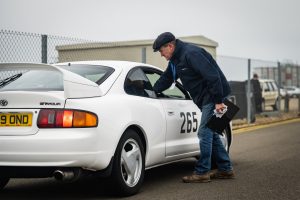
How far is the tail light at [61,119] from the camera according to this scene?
514cm

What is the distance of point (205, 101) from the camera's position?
679 centimetres

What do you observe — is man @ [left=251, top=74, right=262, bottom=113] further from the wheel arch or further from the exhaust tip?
the exhaust tip

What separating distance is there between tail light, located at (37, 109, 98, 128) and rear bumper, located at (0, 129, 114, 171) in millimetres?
48

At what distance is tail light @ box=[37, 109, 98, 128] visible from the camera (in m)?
5.14

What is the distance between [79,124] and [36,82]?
850mm

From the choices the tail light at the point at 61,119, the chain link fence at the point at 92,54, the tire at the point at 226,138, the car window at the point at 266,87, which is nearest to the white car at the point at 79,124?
the tail light at the point at 61,119

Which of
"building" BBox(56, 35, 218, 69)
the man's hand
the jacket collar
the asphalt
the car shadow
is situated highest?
"building" BBox(56, 35, 218, 69)

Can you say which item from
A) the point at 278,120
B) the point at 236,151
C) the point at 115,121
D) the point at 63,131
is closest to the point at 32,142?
the point at 63,131

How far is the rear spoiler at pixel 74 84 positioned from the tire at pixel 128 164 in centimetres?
57

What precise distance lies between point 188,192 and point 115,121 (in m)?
1.19

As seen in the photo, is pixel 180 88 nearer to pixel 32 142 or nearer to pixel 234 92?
pixel 32 142

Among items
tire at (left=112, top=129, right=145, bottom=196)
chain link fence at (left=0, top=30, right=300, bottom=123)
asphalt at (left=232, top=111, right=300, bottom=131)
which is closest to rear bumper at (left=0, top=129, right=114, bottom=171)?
tire at (left=112, top=129, right=145, bottom=196)

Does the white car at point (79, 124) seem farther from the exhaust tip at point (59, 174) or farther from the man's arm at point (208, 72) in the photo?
the man's arm at point (208, 72)

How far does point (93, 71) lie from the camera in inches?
243
